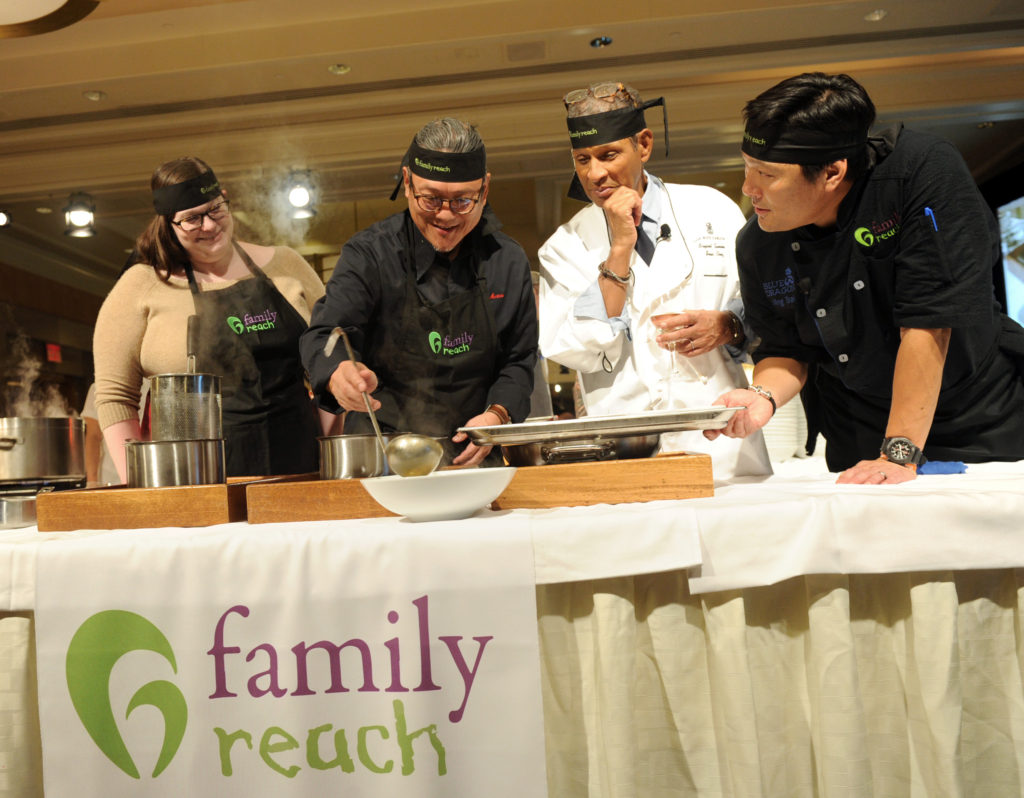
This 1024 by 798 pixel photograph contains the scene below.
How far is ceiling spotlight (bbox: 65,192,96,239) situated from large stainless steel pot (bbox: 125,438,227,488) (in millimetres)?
4463

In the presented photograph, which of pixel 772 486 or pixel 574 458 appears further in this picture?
pixel 772 486

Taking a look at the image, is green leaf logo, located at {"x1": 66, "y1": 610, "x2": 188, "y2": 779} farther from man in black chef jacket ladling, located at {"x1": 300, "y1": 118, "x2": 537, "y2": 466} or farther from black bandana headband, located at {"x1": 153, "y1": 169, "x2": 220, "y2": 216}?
black bandana headband, located at {"x1": 153, "y1": 169, "x2": 220, "y2": 216}

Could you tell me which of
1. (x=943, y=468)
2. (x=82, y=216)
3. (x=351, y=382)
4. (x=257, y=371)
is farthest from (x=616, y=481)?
(x=82, y=216)

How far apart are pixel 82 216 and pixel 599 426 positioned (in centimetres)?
511

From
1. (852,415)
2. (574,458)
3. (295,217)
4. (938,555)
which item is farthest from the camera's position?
(295,217)

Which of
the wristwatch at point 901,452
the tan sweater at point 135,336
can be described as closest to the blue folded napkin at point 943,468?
the wristwatch at point 901,452

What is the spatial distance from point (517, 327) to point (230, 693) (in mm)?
1240

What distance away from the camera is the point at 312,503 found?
141cm

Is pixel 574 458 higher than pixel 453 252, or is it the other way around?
pixel 453 252

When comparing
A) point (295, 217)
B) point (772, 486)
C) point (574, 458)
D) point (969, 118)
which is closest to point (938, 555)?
point (772, 486)

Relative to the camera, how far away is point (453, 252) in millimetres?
2172

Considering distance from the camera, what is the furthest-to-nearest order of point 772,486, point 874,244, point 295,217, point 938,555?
point 295,217
point 874,244
point 772,486
point 938,555

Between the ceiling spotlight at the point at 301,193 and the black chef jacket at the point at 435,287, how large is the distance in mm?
3193

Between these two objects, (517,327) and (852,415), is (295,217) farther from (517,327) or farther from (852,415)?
(852,415)
